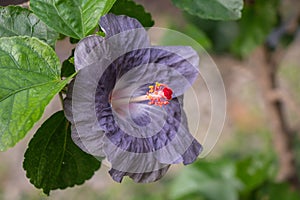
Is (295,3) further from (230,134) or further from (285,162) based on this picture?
(285,162)

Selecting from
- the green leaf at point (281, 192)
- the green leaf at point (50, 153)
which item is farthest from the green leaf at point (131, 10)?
the green leaf at point (281, 192)

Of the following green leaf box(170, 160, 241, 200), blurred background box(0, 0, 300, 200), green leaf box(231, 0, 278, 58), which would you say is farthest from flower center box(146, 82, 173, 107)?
green leaf box(170, 160, 241, 200)

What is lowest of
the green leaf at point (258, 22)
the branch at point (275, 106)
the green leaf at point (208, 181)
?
the green leaf at point (208, 181)

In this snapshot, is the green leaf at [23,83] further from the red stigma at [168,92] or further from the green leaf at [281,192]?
the green leaf at [281,192]

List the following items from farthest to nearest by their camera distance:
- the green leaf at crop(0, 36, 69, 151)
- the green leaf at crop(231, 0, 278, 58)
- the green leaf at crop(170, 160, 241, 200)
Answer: the green leaf at crop(170, 160, 241, 200) < the green leaf at crop(231, 0, 278, 58) < the green leaf at crop(0, 36, 69, 151)

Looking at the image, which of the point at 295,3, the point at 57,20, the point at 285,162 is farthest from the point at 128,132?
the point at 295,3

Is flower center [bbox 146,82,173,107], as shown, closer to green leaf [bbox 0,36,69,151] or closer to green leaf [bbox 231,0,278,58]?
green leaf [bbox 0,36,69,151]
